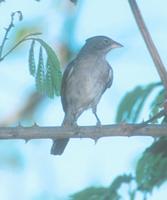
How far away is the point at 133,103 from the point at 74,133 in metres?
0.93

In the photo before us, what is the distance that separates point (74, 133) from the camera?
2.65 metres

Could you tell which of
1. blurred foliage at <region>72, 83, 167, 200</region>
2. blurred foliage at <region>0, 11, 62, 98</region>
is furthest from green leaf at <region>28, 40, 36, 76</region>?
blurred foliage at <region>72, 83, 167, 200</region>

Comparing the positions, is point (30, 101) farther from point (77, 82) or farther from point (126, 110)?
point (126, 110)

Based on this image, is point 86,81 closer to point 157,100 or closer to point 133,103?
point 133,103

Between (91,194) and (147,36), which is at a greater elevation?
(147,36)

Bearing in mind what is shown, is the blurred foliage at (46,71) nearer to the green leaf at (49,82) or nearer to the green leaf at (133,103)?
the green leaf at (49,82)

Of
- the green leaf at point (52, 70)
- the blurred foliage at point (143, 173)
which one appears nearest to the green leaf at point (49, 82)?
the green leaf at point (52, 70)

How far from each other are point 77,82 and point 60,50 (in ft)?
4.77

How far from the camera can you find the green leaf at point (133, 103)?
135 inches

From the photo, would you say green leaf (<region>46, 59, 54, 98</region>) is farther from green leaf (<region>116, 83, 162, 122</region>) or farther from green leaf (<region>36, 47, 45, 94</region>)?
green leaf (<region>116, 83, 162, 122</region>)

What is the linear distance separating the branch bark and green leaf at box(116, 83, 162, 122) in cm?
78

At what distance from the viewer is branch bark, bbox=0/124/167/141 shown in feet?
8.26

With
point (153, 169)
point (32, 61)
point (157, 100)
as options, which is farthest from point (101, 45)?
point (32, 61)

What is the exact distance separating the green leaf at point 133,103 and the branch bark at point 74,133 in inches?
30.6
